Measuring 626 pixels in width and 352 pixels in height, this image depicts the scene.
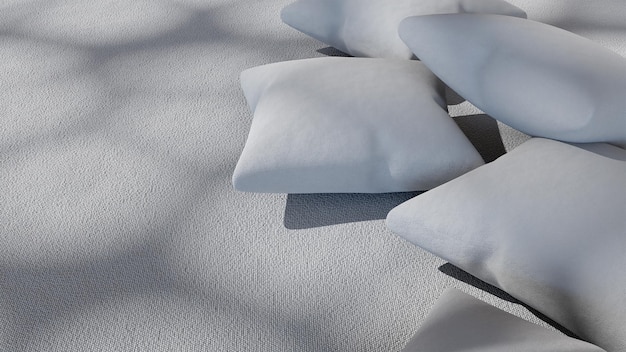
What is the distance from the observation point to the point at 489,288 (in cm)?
57

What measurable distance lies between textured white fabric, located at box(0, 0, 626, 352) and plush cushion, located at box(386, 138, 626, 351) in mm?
29

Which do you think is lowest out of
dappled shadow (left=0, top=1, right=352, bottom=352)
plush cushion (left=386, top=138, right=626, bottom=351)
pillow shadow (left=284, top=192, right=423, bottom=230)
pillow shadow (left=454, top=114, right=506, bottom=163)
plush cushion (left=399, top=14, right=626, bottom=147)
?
dappled shadow (left=0, top=1, right=352, bottom=352)

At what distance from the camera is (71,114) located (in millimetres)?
772

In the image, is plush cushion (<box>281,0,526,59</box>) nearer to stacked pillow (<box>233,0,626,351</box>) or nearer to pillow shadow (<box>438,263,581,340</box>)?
stacked pillow (<box>233,0,626,351</box>)

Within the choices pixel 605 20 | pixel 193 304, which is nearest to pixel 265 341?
pixel 193 304

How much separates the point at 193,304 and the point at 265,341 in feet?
0.21

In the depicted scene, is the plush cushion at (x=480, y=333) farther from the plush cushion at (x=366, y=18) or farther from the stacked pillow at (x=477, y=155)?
the plush cushion at (x=366, y=18)

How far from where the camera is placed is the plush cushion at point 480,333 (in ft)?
1.54

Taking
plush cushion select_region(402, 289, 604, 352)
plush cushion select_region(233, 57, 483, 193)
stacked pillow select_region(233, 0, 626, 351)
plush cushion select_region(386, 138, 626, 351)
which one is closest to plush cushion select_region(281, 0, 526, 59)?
stacked pillow select_region(233, 0, 626, 351)

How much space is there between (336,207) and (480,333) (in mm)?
198

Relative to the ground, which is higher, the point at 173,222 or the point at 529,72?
the point at 529,72

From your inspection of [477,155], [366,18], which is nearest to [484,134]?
[477,155]

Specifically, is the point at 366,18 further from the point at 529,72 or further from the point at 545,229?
the point at 545,229

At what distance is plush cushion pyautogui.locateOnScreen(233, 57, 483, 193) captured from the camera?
637 mm
